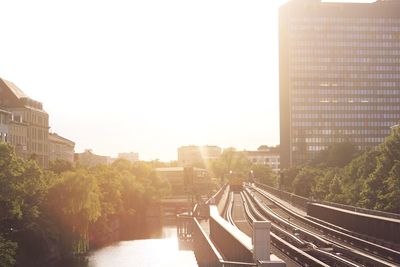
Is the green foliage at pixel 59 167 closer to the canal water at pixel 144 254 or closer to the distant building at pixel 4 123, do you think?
the distant building at pixel 4 123

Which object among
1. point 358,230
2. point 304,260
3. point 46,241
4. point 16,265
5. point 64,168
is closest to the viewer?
point 304,260

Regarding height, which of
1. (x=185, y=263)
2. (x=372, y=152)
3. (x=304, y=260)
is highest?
(x=372, y=152)

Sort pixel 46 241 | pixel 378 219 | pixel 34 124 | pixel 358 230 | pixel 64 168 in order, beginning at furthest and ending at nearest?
pixel 34 124 < pixel 64 168 < pixel 46 241 < pixel 358 230 < pixel 378 219

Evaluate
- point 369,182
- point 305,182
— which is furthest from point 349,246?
point 305,182

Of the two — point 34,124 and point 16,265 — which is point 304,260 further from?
point 34,124

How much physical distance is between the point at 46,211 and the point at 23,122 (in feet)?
202

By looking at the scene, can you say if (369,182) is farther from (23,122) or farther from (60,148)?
(60,148)

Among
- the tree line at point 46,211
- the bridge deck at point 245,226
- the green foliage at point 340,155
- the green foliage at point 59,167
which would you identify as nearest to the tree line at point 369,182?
the bridge deck at point 245,226

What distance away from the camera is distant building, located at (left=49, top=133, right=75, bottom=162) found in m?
169

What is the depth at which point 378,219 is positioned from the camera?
144ft

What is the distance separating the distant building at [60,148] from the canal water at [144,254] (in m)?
78.4

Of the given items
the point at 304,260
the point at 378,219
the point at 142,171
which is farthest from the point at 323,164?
the point at 304,260

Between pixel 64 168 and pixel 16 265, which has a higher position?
pixel 64 168

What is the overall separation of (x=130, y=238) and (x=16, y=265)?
33.9 m
